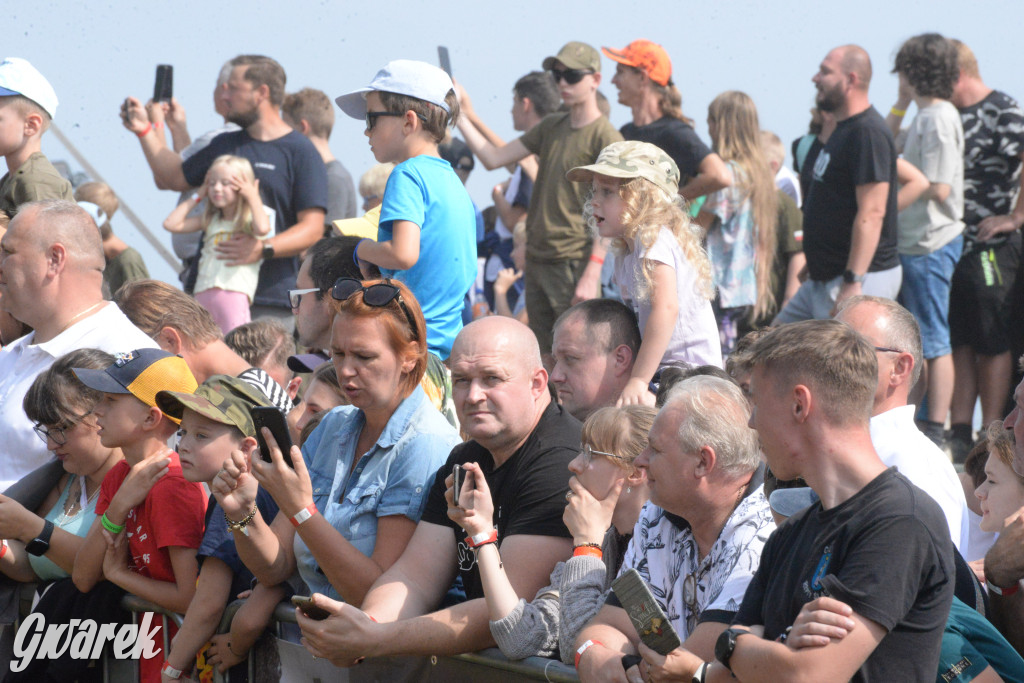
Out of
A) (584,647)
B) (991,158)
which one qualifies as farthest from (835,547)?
(991,158)

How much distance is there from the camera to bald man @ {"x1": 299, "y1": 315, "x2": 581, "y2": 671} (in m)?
3.24

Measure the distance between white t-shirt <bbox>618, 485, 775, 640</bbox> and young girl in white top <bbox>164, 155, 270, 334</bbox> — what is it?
422cm

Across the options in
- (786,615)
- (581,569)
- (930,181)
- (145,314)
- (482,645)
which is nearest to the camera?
(786,615)

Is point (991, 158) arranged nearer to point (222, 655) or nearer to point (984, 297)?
point (984, 297)

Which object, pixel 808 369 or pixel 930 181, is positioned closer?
pixel 808 369

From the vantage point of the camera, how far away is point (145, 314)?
17.9ft

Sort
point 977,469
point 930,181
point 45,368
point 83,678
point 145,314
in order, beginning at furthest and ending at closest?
point 930,181 → point 145,314 → point 45,368 → point 83,678 → point 977,469

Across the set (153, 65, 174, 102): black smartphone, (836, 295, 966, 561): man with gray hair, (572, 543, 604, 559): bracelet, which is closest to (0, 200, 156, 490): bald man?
(572, 543, 604, 559): bracelet

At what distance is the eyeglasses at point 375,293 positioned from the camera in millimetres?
3666

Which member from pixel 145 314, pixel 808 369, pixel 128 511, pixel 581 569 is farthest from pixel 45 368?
pixel 808 369

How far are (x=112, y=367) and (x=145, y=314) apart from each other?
133cm

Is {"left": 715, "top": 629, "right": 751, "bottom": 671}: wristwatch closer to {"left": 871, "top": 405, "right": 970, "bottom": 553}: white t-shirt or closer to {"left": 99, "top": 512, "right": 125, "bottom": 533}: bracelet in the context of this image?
{"left": 871, "top": 405, "right": 970, "bottom": 553}: white t-shirt

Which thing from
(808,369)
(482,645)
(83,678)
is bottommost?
(83,678)

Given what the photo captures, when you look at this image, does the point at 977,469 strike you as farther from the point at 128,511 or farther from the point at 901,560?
the point at 128,511
